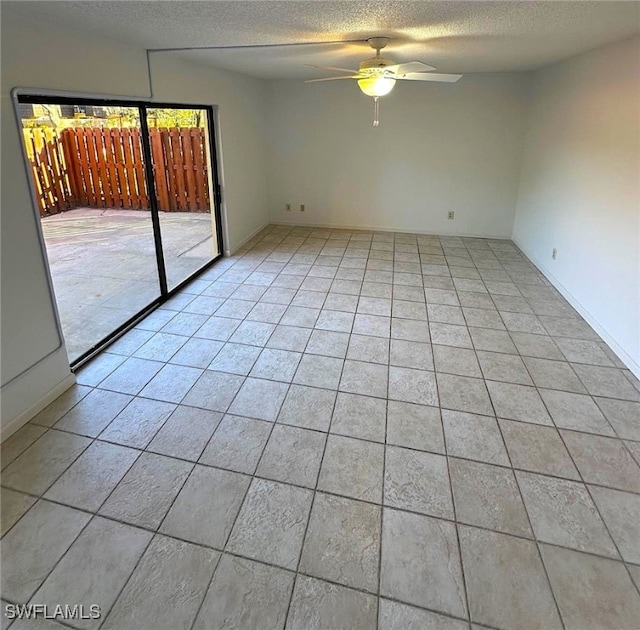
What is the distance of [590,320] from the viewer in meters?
3.42

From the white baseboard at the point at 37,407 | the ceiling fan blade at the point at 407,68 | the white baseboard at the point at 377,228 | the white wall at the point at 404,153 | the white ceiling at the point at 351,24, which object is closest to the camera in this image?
the white ceiling at the point at 351,24

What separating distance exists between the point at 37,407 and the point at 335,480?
177 cm

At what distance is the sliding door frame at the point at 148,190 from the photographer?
231 cm

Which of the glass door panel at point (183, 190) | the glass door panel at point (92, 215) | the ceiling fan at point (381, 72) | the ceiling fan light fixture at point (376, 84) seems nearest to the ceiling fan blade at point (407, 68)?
the ceiling fan at point (381, 72)

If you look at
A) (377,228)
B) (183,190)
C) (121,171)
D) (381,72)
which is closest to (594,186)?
(381,72)

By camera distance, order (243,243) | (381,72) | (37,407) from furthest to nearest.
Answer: (243,243) → (381,72) → (37,407)

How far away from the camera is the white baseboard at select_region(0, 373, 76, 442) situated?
2.20m

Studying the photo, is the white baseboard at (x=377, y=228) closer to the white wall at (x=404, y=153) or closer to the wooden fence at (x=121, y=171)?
the white wall at (x=404, y=153)

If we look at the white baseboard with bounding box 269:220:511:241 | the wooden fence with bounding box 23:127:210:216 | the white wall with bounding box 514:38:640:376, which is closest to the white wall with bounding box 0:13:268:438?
the wooden fence with bounding box 23:127:210:216

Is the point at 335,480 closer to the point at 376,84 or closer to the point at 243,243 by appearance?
the point at 376,84

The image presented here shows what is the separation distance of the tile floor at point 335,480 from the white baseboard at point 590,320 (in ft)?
0.23

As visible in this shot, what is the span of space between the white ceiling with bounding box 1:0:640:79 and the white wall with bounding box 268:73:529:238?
5.94 ft

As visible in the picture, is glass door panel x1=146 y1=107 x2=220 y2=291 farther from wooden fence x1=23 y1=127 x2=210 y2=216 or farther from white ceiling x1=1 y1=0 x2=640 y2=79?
white ceiling x1=1 y1=0 x2=640 y2=79

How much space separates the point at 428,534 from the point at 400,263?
3562 mm
